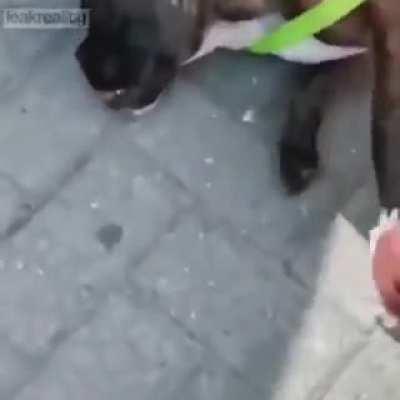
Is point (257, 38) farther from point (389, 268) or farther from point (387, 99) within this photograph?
point (389, 268)

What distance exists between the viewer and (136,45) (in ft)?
3.65

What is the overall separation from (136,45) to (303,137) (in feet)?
0.75

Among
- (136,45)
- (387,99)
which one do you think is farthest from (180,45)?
(387,99)

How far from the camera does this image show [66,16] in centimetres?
132

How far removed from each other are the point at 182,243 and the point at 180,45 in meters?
0.23

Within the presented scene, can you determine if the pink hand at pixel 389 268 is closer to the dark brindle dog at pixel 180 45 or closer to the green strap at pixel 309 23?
the dark brindle dog at pixel 180 45

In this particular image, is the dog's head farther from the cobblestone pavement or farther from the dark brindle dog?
the cobblestone pavement

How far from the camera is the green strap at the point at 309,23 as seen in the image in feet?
3.35

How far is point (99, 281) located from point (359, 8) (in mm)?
385

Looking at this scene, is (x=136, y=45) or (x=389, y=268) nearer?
(x=136, y=45)

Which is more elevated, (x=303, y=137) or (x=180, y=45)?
(x=180, y=45)

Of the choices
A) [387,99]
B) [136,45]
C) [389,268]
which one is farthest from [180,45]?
[389,268]

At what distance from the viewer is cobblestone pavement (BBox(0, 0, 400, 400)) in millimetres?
1226

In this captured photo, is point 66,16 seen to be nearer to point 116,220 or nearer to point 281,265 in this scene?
point 116,220
